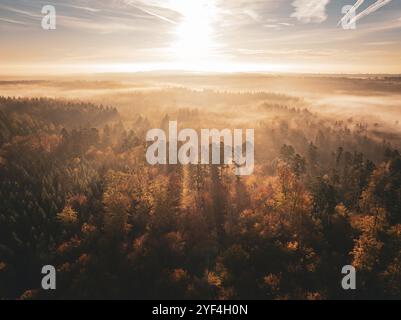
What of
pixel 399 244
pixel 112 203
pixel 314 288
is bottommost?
pixel 314 288

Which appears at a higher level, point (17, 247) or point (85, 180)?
point (85, 180)

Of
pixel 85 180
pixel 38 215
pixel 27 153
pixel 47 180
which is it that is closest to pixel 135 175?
pixel 85 180

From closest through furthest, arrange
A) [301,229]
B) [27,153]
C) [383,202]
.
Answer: [301,229]
[383,202]
[27,153]

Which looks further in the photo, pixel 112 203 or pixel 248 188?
pixel 248 188

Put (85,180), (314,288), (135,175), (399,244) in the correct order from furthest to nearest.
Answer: (135,175), (85,180), (399,244), (314,288)

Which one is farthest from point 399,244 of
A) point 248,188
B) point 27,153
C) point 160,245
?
point 27,153
